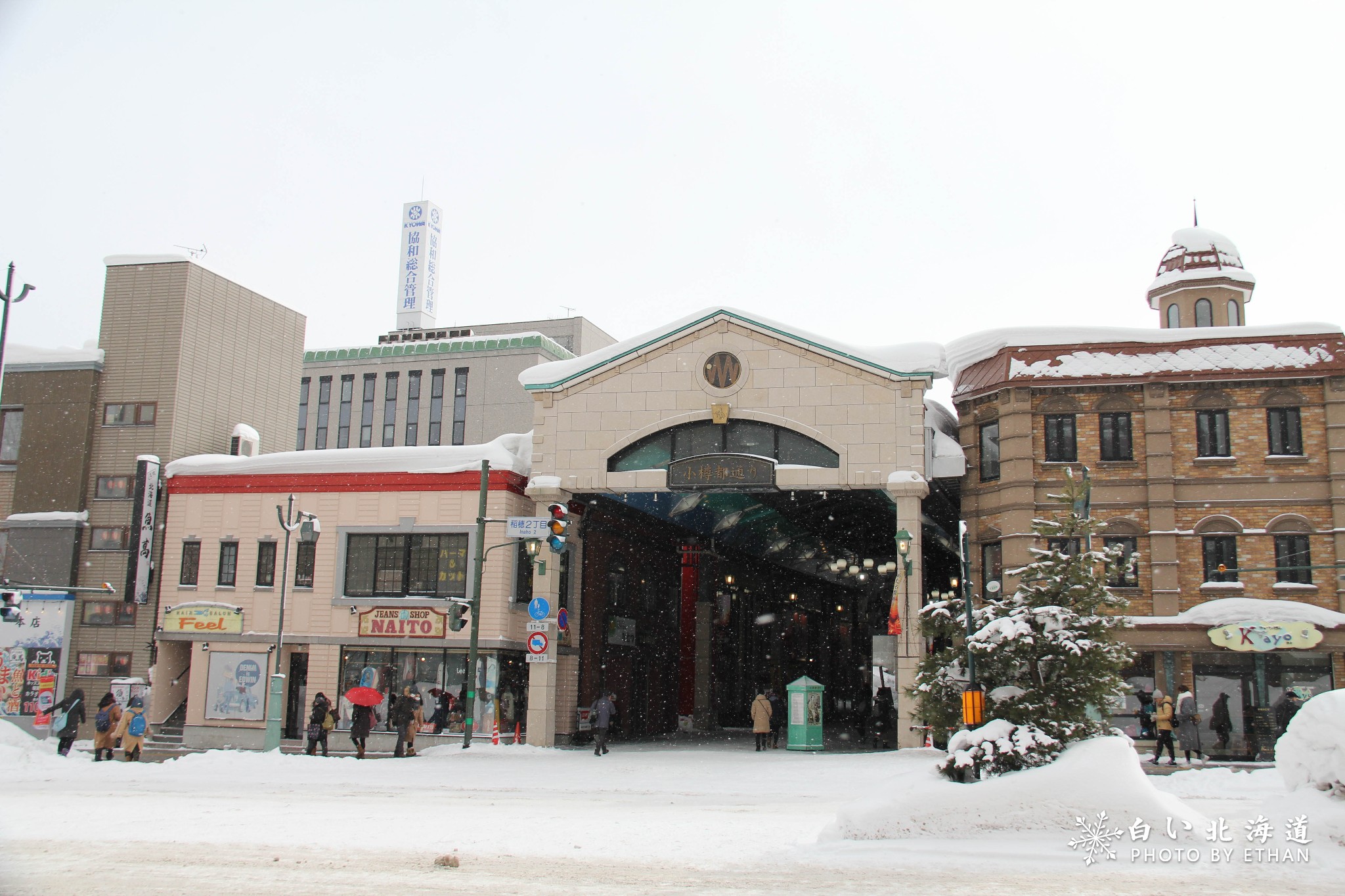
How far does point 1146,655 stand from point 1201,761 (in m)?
4.09

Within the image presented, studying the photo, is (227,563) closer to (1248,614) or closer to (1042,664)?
(1042,664)

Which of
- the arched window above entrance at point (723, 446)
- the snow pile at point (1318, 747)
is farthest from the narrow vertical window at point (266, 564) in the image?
the snow pile at point (1318, 747)

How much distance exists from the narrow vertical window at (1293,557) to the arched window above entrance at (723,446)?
1196 centimetres

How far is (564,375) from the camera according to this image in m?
31.8

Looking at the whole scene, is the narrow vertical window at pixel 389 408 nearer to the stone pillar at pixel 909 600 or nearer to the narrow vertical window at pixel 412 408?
the narrow vertical window at pixel 412 408

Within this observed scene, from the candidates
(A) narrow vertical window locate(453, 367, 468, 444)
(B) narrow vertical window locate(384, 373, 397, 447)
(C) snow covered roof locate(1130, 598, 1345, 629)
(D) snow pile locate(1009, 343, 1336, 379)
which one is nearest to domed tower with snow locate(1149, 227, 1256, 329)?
(D) snow pile locate(1009, 343, 1336, 379)

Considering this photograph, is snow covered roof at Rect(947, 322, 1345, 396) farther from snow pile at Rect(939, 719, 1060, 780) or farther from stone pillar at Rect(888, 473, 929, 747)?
snow pile at Rect(939, 719, 1060, 780)

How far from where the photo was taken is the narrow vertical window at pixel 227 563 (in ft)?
108

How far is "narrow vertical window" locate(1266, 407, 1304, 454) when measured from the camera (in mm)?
30938

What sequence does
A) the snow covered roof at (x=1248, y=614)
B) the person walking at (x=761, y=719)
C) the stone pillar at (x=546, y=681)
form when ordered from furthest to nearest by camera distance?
the person walking at (x=761, y=719) → the stone pillar at (x=546, y=681) → the snow covered roof at (x=1248, y=614)

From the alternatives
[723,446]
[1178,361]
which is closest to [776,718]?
[723,446]

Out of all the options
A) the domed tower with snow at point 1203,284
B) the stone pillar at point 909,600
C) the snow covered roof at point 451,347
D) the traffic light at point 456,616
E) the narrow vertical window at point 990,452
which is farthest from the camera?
the snow covered roof at point 451,347

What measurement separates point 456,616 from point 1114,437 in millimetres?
18397

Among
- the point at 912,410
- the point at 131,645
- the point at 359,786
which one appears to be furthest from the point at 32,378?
the point at 912,410
